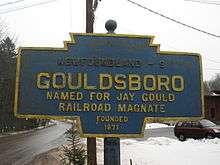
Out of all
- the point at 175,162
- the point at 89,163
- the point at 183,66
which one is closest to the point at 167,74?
the point at 183,66

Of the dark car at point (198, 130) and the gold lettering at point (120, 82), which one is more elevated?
the gold lettering at point (120, 82)

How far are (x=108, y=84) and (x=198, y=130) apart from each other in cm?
2262

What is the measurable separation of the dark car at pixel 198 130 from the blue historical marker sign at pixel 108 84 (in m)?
21.6

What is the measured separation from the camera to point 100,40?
6129mm

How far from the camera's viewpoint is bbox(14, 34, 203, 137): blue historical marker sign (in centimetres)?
586

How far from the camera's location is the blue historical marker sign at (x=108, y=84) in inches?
231

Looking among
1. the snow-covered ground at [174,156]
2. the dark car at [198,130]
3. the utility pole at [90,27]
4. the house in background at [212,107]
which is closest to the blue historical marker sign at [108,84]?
the utility pole at [90,27]

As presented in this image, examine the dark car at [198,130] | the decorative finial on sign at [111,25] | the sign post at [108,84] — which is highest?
the decorative finial on sign at [111,25]

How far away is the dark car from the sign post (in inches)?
850

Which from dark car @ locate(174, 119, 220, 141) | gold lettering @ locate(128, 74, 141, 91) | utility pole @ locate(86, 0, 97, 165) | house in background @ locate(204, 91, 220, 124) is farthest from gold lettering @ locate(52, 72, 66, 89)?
house in background @ locate(204, 91, 220, 124)

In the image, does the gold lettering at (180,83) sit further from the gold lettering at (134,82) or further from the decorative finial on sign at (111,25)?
the decorative finial on sign at (111,25)

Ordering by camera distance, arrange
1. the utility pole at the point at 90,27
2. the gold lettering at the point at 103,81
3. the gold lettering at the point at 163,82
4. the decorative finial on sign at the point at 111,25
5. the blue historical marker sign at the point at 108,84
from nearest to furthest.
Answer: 1. the blue historical marker sign at the point at 108,84
2. the gold lettering at the point at 103,81
3. the gold lettering at the point at 163,82
4. the decorative finial on sign at the point at 111,25
5. the utility pole at the point at 90,27

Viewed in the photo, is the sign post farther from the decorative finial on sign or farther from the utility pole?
the utility pole

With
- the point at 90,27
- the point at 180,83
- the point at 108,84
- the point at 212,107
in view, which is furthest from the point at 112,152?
the point at 212,107
